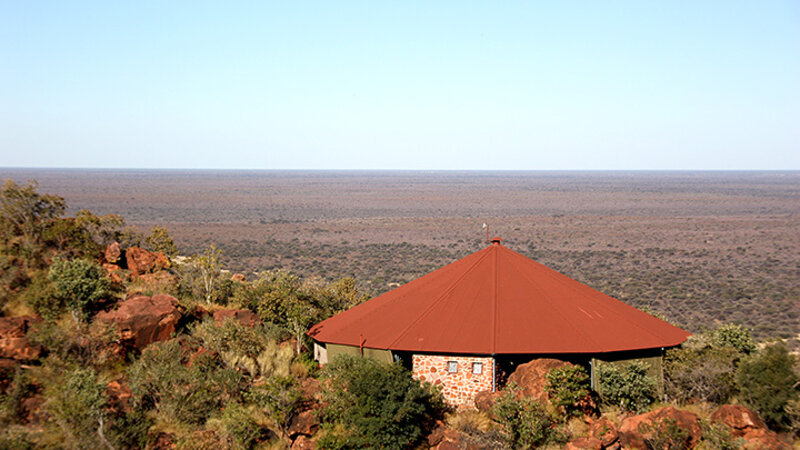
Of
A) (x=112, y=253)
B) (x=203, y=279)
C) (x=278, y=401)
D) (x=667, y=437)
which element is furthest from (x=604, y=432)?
(x=112, y=253)

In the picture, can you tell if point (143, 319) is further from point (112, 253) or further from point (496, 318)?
point (496, 318)

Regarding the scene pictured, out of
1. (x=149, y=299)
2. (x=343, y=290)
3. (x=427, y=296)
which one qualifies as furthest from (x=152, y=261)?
(x=427, y=296)

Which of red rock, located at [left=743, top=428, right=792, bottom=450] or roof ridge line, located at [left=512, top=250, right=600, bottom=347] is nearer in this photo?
red rock, located at [left=743, top=428, right=792, bottom=450]

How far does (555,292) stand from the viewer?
16.9 m

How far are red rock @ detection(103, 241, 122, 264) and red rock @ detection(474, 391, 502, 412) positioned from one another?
464 inches

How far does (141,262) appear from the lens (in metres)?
19.2

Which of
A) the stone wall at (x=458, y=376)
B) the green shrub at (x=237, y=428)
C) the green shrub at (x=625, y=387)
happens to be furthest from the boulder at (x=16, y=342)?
the green shrub at (x=625, y=387)

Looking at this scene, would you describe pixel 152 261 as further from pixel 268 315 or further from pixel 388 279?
pixel 388 279

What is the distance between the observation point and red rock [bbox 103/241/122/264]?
61.3 ft

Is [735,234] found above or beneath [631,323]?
beneath

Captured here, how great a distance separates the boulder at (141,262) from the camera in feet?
62.3

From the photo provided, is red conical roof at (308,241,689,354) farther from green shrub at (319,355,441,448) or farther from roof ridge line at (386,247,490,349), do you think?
green shrub at (319,355,441,448)

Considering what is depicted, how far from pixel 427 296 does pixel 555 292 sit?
354 centimetres

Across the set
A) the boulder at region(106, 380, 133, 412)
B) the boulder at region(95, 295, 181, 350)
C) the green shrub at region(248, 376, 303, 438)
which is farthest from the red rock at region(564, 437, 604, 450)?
the boulder at region(95, 295, 181, 350)
